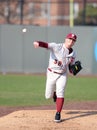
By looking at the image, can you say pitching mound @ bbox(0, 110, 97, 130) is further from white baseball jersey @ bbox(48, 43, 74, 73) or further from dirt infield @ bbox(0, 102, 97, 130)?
white baseball jersey @ bbox(48, 43, 74, 73)

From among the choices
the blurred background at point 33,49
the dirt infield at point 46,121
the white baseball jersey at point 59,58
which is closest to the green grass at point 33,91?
the dirt infield at point 46,121

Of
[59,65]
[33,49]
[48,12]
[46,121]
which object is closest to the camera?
[46,121]

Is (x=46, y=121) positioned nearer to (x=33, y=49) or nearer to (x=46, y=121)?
(x=46, y=121)

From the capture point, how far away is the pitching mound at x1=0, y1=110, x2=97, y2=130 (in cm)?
861

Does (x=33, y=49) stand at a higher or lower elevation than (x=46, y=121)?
lower

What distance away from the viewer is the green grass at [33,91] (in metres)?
13.3

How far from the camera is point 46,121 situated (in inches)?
356

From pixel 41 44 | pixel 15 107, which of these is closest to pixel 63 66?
pixel 41 44

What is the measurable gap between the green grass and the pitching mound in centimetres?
297

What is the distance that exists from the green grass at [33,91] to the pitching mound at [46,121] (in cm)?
297

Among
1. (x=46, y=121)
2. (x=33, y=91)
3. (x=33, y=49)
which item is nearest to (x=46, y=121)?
(x=46, y=121)

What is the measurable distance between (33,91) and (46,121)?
21.5 feet

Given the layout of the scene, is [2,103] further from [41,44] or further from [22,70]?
[22,70]

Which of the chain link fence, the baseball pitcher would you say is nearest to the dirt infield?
the baseball pitcher
